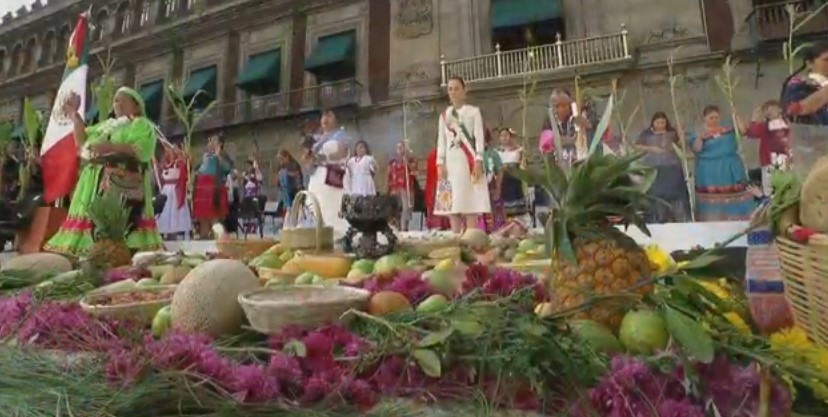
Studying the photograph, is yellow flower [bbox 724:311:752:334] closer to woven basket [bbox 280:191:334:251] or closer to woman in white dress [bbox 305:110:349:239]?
woven basket [bbox 280:191:334:251]

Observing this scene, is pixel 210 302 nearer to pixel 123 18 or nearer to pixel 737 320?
pixel 737 320

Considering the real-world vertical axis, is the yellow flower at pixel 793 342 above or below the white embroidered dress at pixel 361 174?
below

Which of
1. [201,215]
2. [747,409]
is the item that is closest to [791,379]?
[747,409]

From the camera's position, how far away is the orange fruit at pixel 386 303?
4.59 feet

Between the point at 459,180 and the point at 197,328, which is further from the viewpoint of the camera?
the point at 459,180

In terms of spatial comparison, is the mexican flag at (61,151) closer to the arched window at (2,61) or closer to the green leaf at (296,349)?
the green leaf at (296,349)

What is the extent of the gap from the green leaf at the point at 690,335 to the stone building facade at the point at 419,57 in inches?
303

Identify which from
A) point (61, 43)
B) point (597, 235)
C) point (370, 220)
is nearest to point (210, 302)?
point (597, 235)

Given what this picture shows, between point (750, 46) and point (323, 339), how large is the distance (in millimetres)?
13727

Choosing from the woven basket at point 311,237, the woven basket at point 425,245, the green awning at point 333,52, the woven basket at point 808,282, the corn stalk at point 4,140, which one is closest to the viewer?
the woven basket at point 808,282

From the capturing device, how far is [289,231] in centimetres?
252

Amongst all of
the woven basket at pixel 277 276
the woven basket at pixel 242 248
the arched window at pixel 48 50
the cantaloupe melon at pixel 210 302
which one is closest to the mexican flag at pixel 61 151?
the woven basket at pixel 242 248

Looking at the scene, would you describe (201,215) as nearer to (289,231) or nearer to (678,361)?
(289,231)

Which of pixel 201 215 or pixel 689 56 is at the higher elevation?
pixel 689 56
